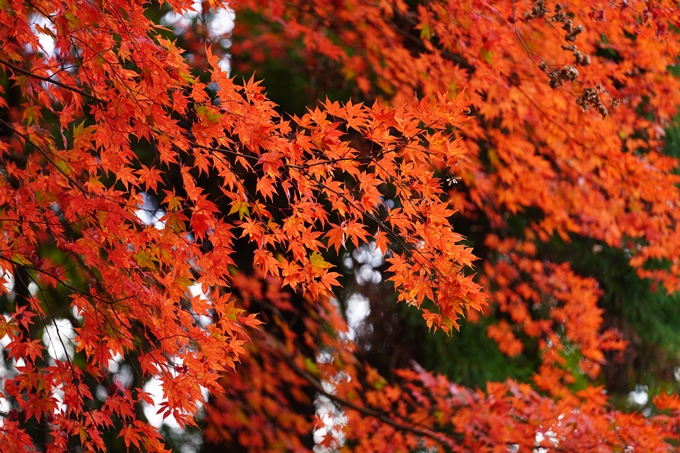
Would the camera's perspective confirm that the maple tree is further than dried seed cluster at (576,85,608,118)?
No

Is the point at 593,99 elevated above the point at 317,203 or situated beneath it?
elevated above

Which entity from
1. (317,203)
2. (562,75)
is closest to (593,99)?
(562,75)

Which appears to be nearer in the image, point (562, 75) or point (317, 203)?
point (317, 203)

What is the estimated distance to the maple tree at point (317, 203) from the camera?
251cm

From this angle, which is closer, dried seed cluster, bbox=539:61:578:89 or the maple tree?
the maple tree

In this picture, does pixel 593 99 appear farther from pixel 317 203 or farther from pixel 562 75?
pixel 317 203

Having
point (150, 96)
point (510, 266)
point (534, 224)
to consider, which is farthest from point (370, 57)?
point (150, 96)

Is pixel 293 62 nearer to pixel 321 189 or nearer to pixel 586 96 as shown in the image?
pixel 586 96

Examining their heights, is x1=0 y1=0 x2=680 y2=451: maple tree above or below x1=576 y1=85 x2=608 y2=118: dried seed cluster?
below

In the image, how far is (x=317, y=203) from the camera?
2.50m

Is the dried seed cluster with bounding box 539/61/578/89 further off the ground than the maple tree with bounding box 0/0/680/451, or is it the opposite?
the dried seed cluster with bounding box 539/61/578/89

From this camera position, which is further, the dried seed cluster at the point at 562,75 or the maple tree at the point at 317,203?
the dried seed cluster at the point at 562,75

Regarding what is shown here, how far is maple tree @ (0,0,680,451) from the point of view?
99.0 inches

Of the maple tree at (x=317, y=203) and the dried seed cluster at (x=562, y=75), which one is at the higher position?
the dried seed cluster at (x=562, y=75)
